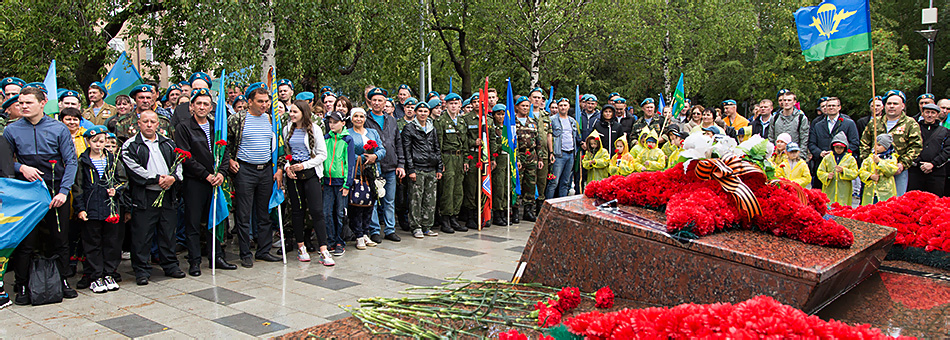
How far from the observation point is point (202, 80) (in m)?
7.92

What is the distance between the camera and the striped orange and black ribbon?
3.42 metres

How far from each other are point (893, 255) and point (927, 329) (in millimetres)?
1778

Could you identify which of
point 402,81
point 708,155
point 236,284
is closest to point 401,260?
point 236,284

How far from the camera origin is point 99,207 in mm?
6055

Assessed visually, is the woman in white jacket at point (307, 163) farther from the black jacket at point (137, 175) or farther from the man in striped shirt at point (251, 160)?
the black jacket at point (137, 175)

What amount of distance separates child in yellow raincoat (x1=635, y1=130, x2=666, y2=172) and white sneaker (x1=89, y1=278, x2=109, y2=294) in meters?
6.62

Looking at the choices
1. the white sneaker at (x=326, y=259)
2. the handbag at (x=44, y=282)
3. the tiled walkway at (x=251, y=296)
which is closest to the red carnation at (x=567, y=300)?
the tiled walkway at (x=251, y=296)

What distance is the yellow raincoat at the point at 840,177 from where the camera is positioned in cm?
888

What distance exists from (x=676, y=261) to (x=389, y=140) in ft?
20.2

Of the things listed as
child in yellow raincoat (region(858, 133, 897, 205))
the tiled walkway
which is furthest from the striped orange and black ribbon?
child in yellow raincoat (region(858, 133, 897, 205))

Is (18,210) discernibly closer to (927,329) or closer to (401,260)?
(401,260)

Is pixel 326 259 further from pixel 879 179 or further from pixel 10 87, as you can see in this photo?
pixel 879 179

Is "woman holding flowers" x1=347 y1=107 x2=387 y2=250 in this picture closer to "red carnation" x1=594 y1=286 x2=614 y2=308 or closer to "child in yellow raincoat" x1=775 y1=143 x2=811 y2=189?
"red carnation" x1=594 y1=286 x2=614 y2=308

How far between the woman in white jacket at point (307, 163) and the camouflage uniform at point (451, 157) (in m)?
2.44
